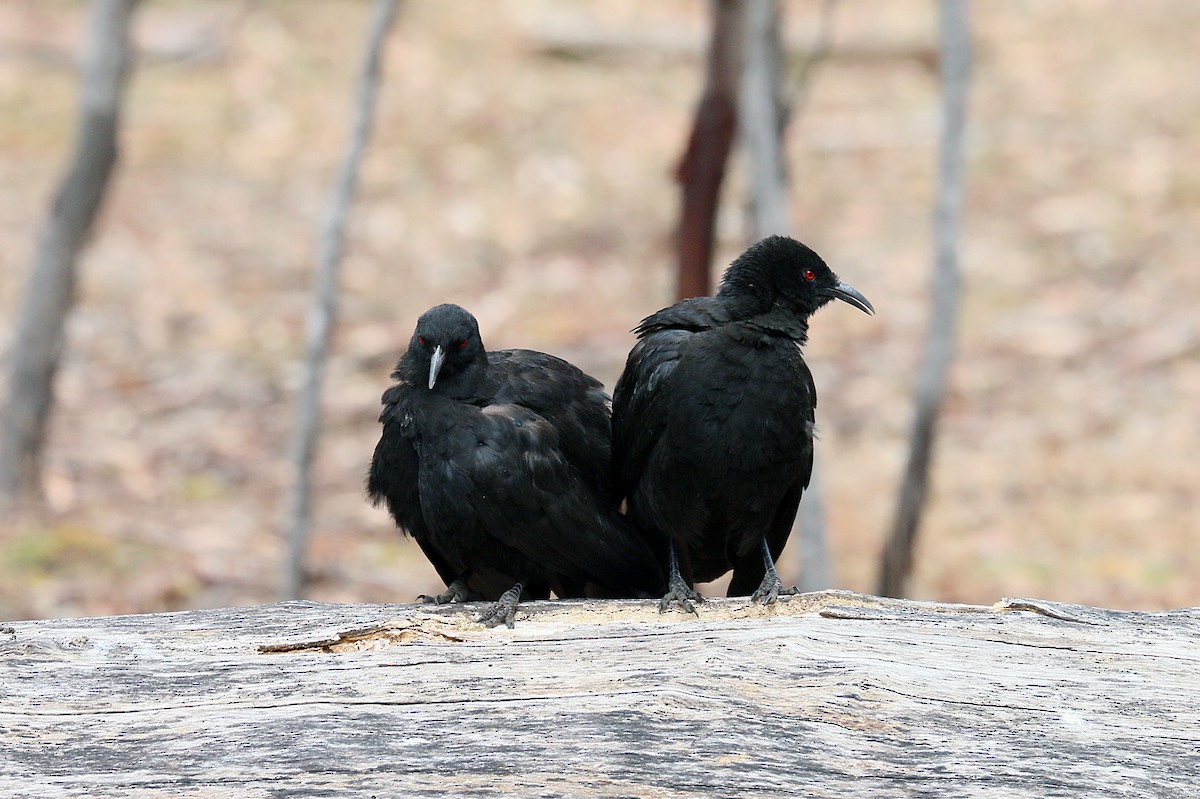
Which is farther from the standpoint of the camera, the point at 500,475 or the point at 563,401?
the point at 563,401

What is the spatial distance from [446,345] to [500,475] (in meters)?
0.49

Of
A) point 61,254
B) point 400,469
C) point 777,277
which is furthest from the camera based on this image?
point 61,254

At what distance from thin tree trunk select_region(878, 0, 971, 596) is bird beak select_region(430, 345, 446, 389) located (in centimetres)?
316

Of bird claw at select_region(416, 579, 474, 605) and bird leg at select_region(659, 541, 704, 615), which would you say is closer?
bird leg at select_region(659, 541, 704, 615)

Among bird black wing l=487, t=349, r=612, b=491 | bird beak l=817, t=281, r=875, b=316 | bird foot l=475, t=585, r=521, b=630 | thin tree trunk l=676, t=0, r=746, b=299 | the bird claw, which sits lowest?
the bird claw

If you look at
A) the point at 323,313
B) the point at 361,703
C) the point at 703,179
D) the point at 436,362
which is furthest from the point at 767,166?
the point at 361,703

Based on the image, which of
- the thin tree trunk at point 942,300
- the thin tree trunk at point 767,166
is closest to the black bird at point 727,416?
the thin tree trunk at point 767,166

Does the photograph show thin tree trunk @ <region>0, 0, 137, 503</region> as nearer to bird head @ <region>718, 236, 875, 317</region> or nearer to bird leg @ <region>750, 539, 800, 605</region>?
bird head @ <region>718, 236, 875, 317</region>

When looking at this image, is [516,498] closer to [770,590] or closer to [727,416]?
[727,416]

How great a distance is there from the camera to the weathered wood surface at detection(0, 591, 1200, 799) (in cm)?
321

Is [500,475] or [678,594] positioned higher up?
[500,475]

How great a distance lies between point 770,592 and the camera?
13.9ft

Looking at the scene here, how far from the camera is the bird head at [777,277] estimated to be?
4.51 meters

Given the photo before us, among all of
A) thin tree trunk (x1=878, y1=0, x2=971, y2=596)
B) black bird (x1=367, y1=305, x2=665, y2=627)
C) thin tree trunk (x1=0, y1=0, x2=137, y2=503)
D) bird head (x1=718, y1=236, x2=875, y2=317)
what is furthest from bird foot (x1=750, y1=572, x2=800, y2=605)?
thin tree trunk (x1=0, y1=0, x2=137, y2=503)
